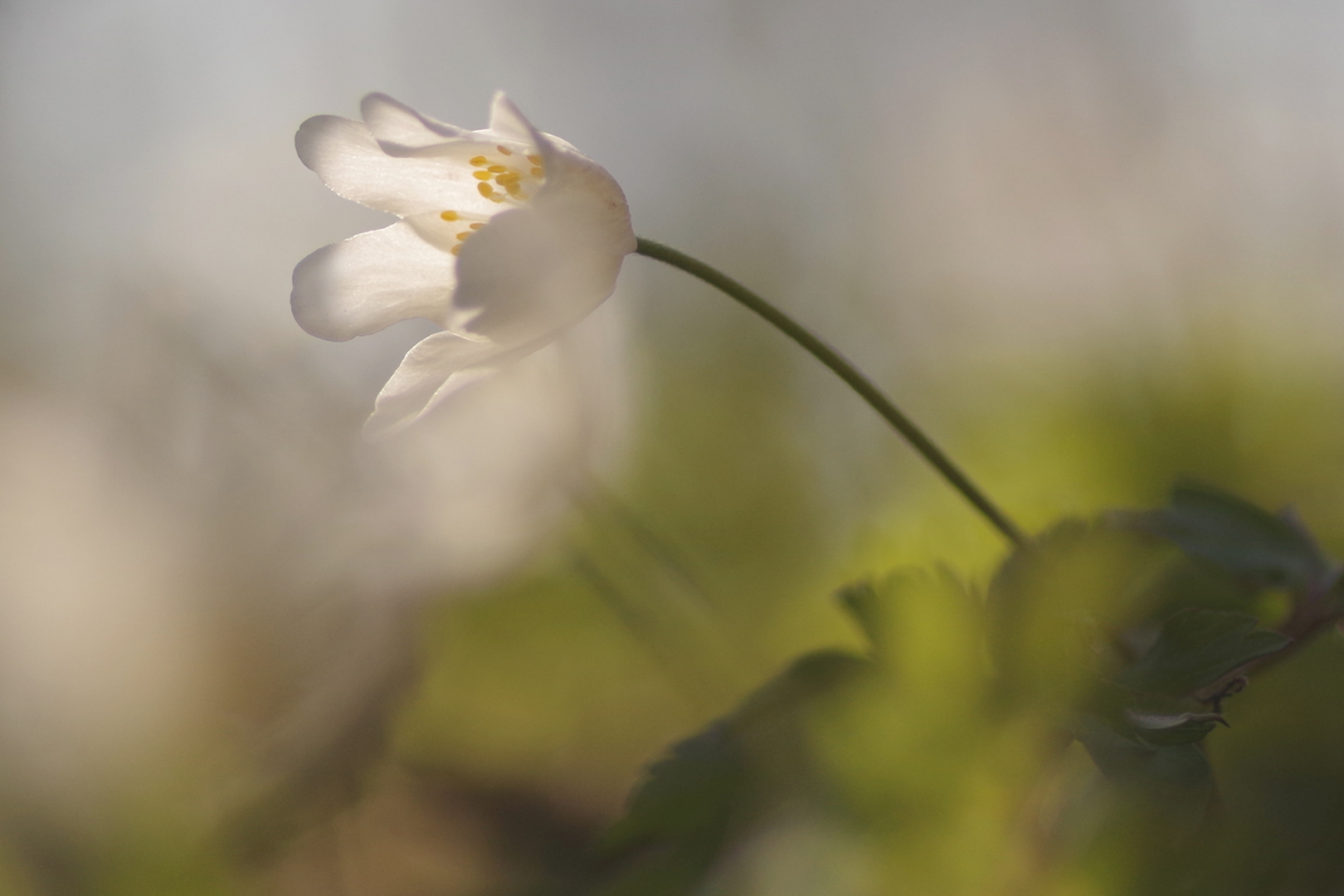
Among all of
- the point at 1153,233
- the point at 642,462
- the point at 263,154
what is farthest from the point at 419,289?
the point at 263,154

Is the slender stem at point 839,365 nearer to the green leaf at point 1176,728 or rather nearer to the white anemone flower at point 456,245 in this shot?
the white anemone flower at point 456,245

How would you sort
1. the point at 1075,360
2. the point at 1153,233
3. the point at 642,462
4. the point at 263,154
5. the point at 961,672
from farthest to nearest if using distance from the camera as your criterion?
the point at 263,154
the point at 1153,233
the point at 642,462
the point at 1075,360
the point at 961,672

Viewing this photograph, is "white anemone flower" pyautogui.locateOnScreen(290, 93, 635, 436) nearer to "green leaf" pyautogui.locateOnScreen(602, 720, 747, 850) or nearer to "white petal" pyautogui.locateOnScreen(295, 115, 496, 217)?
"white petal" pyautogui.locateOnScreen(295, 115, 496, 217)

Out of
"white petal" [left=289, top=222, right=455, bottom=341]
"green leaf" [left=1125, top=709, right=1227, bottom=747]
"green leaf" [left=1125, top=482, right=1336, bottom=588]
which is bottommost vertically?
"green leaf" [left=1125, top=709, right=1227, bottom=747]

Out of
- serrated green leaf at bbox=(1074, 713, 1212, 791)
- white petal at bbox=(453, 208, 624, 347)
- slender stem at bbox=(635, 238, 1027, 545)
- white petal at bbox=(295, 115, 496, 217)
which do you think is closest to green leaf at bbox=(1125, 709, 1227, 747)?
serrated green leaf at bbox=(1074, 713, 1212, 791)

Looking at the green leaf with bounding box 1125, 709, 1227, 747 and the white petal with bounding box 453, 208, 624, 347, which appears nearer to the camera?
the green leaf with bounding box 1125, 709, 1227, 747

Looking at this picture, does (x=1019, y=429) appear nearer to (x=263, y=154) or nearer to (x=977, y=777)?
(x=977, y=777)
